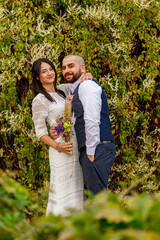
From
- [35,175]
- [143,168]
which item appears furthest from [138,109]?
[35,175]

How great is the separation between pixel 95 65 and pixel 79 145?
158cm

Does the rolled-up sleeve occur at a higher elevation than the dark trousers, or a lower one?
higher

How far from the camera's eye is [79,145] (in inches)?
119

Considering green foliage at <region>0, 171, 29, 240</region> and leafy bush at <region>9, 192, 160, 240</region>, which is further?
green foliage at <region>0, 171, 29, 240</region>

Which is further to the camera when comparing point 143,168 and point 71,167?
point 143,168

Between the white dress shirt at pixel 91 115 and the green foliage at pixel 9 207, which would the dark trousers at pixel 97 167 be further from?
the green foliage at pixel 9 207

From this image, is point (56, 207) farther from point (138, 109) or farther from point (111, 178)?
point (138, 109)

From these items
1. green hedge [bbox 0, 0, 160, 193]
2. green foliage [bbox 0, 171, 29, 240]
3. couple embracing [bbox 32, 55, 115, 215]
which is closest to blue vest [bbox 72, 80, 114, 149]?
couple embracing [bbox 32, 55, 115, 215]

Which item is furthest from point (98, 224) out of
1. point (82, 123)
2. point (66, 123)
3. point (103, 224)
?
point (82, 123)

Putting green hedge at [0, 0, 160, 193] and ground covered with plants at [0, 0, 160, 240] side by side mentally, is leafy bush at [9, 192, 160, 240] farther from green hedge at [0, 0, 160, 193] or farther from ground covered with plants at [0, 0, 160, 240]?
green hedge at [0, 0, 160, 193]

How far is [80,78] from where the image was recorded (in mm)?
3256

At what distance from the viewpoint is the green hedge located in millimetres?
4012

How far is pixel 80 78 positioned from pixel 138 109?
161 cm

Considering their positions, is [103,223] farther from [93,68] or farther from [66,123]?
[93,68]
